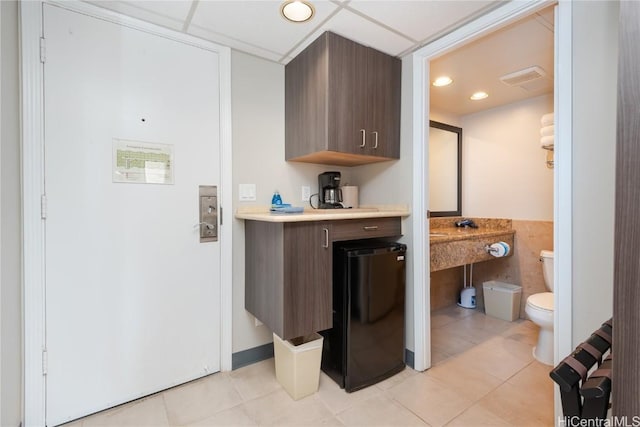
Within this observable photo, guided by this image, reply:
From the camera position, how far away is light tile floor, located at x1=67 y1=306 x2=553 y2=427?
4.94 feet

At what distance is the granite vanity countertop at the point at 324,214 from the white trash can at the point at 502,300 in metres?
1.68

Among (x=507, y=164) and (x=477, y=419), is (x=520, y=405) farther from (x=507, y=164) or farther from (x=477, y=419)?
(x=507, y=164)

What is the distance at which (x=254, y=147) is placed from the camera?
80.6 inches

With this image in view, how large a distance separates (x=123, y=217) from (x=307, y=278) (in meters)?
1.10

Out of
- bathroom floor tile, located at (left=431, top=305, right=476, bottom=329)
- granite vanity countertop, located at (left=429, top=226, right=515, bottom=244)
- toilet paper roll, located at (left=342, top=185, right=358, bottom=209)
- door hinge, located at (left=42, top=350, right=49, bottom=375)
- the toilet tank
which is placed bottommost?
bathroom floor tile, located at (left=431, top=305, right=476, bottom=329)

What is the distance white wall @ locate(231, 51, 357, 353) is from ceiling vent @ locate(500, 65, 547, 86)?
6.20 ft

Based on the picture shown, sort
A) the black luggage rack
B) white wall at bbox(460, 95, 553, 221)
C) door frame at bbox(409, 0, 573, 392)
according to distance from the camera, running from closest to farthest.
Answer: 1. the black luggage rack
2. door frame at bbox(409, 0, 573, 392)
3. white wall at bbox(460, 95, 553, 221)

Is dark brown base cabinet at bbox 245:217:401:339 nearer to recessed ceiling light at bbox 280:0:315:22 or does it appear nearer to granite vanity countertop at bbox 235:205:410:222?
granite vanity countertop at bbox 235:205:410:222

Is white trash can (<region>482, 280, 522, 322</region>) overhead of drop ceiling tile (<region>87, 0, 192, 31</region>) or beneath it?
beneath

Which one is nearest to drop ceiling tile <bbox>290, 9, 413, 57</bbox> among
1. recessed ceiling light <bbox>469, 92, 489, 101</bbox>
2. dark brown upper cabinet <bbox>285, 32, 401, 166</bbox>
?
dark brown upper cabinet <bbox>285, 32, 401, 166</bbox>

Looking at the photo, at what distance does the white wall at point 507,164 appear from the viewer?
2.82 metres

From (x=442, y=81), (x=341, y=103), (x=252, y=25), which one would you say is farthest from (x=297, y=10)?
(x=442, y=81)

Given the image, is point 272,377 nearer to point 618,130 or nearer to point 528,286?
point 618,130

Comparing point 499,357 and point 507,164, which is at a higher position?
point 507,164
